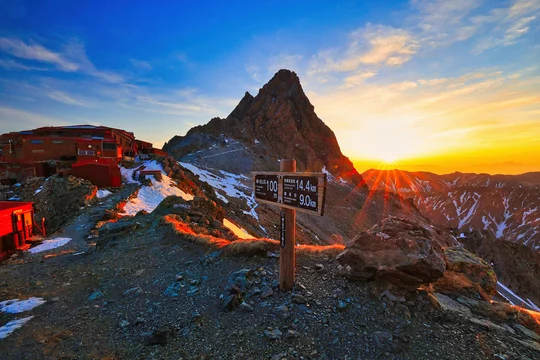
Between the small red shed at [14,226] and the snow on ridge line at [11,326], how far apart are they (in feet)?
36.1

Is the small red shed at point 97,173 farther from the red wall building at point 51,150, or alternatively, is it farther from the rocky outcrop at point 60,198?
the red wall building at point 51,150

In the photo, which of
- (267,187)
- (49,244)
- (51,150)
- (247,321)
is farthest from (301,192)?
(51,150)

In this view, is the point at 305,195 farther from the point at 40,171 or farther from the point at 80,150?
the point at 80,150

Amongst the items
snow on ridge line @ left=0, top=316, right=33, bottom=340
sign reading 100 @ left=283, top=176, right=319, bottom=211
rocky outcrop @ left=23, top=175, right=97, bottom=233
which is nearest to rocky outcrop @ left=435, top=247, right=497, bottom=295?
sign reading 100 @ left=283, top=176, right=319, bottom=211

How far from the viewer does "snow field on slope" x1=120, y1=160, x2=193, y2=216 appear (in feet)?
77.3

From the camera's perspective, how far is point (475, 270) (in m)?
6.93

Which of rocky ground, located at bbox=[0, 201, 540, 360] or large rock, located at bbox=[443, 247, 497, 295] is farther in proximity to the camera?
large rock, located at bbox=[443, 247, 497, 295]

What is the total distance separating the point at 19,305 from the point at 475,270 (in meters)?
12.9

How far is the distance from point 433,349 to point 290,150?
4458 inches

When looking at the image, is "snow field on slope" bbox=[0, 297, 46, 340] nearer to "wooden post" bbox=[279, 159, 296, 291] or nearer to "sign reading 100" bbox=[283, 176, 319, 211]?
"wooden post" bbox=[279, 159, 296, 291]

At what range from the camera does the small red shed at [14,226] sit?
580 inches

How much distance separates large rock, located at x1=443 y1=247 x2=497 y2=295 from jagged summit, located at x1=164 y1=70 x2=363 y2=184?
88.4m

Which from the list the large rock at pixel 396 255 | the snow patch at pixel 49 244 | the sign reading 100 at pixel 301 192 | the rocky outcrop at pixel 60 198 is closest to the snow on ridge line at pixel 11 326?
the sign reading 100 at pixel 301 192

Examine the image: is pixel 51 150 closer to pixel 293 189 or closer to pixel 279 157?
pixel 293 189
